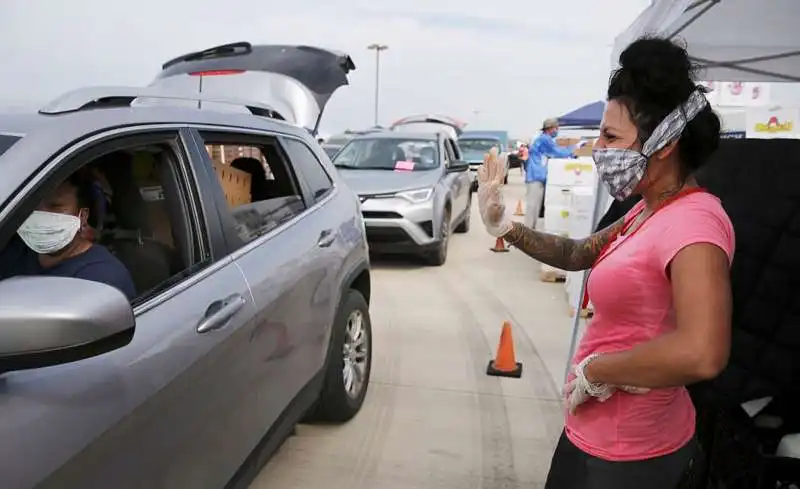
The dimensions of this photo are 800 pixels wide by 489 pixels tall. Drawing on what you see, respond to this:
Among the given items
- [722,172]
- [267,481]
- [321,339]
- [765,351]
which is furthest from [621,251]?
[267,481]

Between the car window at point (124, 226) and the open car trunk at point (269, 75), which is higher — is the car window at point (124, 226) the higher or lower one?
the lower one

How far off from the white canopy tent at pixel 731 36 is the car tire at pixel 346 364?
1.30 m

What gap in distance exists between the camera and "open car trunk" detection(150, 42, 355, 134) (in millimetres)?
5316

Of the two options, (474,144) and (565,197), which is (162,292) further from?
(474,144)

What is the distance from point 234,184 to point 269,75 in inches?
108

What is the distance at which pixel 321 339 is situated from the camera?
123 inches

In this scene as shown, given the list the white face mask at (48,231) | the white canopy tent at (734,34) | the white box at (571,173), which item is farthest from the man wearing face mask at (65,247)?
the white box at (571,173)

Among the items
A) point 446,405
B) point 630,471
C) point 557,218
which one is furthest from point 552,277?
point 630,471

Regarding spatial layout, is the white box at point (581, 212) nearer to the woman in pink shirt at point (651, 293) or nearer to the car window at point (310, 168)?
the car window at point (310, 168)

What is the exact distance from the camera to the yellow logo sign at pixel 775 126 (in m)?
8.76

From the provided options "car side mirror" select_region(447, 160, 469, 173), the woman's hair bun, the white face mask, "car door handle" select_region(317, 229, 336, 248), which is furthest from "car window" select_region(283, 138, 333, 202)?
"car side mirror" select_region(447, 160, 469, 173)

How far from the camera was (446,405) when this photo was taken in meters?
4.15

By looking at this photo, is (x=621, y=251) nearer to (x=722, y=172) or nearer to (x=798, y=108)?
(x=722, y=172)

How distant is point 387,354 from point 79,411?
12.1 ft
